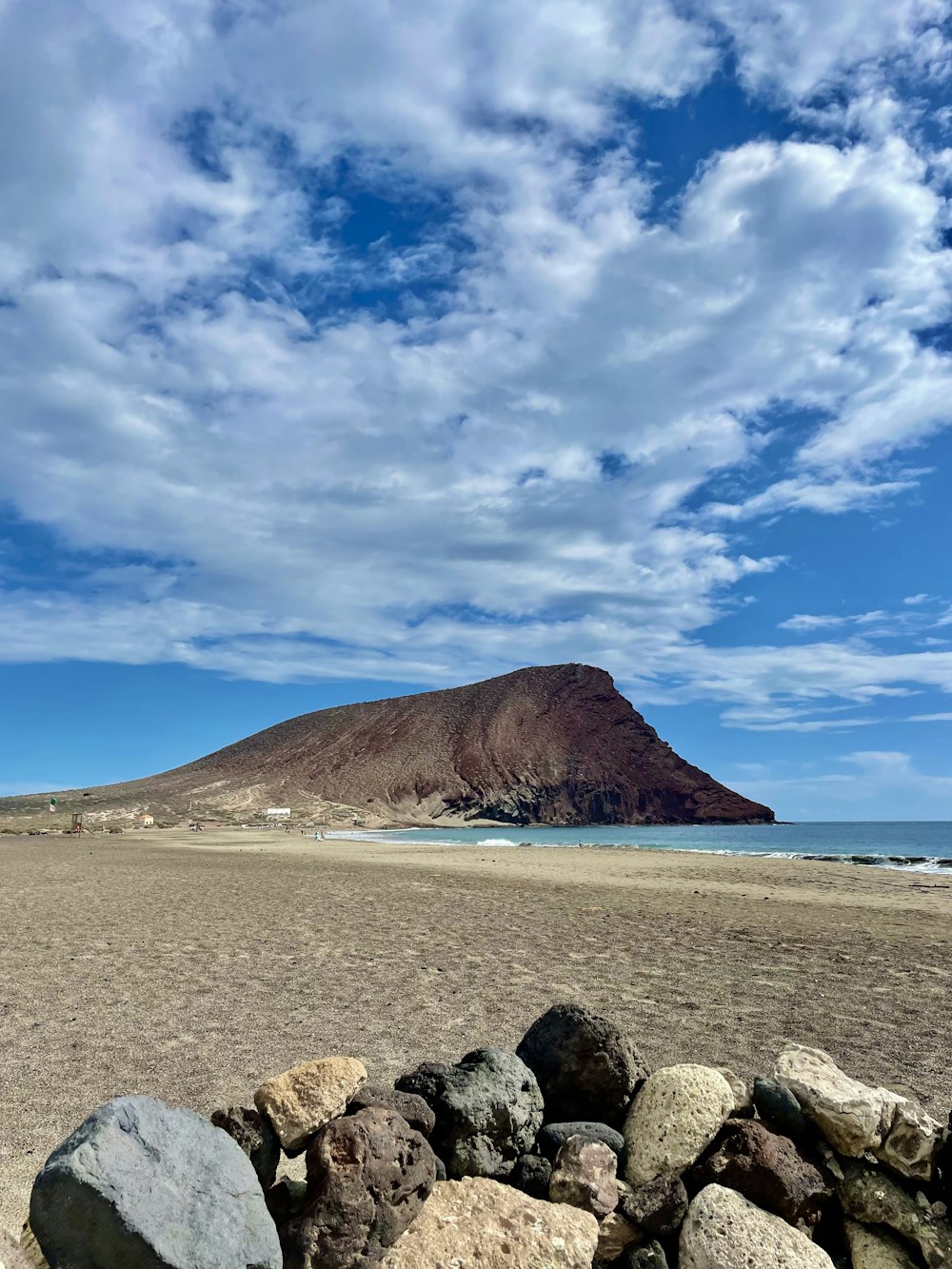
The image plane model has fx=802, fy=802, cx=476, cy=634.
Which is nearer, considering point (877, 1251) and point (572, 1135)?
point (877, 1251)

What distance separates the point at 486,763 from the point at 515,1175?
16139cm

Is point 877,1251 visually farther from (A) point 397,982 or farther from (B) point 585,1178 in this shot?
(A) point 397,982

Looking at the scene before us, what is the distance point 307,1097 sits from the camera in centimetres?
398

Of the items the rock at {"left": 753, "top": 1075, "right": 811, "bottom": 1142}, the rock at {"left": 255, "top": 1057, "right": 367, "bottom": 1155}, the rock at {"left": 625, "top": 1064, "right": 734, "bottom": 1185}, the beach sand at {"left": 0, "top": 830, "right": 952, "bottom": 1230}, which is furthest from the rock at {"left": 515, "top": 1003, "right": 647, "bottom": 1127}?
the beach sand at {"left": 0, "top": 830, "right": 952, "bottom": 1230}

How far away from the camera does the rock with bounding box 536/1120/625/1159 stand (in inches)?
169

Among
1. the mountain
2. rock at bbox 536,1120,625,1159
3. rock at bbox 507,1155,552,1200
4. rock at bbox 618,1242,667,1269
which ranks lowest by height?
rock at bbox 618,1242,667,1269

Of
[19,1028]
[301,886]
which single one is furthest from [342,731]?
[19,1028]

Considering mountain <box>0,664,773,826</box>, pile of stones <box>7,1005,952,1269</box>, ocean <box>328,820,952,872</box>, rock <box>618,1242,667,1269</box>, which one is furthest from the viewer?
mountain <box>0,664,773,826</box>

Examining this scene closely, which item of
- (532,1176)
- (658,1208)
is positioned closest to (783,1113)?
(658,1208)

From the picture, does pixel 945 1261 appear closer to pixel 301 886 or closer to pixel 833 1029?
pixel 833 1029

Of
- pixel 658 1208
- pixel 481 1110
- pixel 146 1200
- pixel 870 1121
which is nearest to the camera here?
pixel 146 1200

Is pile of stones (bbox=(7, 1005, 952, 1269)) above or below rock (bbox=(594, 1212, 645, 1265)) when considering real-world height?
above

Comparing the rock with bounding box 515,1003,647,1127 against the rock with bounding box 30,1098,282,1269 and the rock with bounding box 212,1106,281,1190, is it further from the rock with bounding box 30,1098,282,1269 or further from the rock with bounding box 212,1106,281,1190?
the rock with bounding box 30,1098,282,1269

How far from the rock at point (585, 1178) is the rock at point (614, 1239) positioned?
0.05 m
